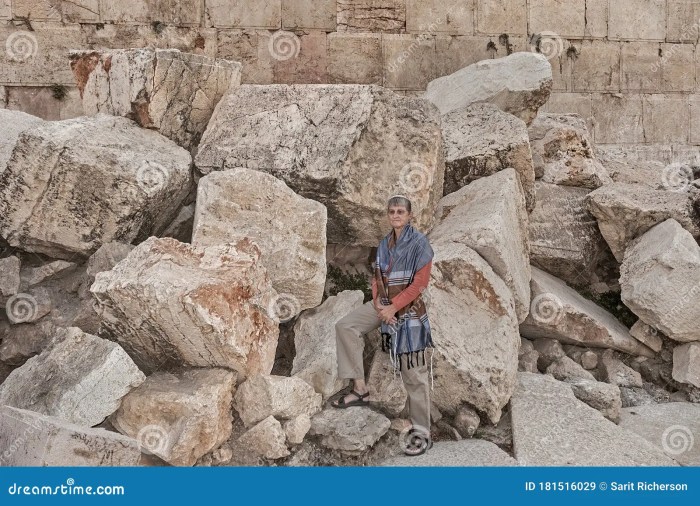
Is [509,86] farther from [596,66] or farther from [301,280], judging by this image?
[301,280]

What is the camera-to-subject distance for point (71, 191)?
5293 mm

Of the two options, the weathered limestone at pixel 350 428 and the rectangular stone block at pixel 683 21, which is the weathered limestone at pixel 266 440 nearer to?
the weathered limestone at pixel 350 428

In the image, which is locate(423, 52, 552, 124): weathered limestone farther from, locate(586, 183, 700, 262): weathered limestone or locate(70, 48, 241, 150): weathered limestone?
locate(70, 48, 241, 150): weathered limestone

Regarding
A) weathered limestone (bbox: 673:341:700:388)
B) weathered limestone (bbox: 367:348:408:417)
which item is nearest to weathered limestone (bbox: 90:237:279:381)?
weathered limestone (bbox: 367:348:408:417)

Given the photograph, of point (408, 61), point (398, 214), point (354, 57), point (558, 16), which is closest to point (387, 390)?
point (398, 214)

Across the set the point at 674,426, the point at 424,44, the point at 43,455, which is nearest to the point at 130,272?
the point at 43,455

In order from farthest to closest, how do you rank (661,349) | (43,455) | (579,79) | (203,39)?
1. (579,79)
2. (203,39)
3. (661,349)
4. (43,455)

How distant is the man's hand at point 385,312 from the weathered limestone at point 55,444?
149 cm

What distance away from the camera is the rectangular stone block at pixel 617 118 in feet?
31.3

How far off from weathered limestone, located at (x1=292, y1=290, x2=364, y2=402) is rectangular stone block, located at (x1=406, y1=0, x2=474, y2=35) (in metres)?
→ 4.75

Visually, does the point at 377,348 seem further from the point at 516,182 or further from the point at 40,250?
the point at 40,250

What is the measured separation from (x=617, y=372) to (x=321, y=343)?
232cm

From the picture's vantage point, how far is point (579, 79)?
948 cm

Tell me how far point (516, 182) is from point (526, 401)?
201 cm
